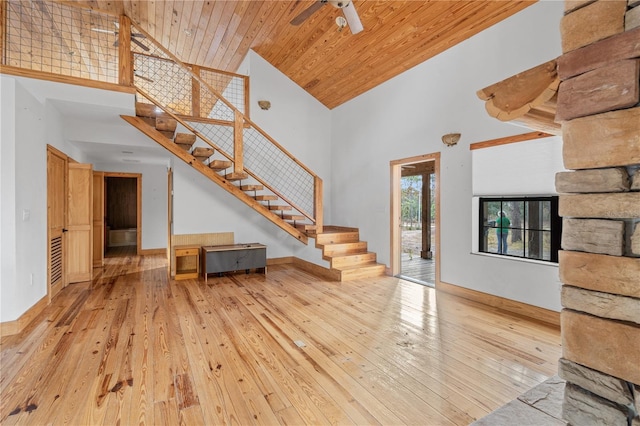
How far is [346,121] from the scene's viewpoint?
684cm

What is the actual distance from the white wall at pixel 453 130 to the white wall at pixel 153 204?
509 cm

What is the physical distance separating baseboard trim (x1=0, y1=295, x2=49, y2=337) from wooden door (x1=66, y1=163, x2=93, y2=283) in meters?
1.66

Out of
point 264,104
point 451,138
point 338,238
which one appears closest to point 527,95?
point 451,138

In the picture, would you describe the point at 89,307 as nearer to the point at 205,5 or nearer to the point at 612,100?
the point at 205,5

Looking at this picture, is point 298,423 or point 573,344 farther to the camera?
point 298,423

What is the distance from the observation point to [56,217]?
4629 millimetres

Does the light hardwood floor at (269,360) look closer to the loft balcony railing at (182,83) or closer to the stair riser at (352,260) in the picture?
the stair riser at (352,260)

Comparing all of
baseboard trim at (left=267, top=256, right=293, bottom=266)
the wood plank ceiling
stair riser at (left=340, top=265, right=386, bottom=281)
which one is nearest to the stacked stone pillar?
the wood plank ceiling

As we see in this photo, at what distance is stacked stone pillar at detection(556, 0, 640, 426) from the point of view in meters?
1.08

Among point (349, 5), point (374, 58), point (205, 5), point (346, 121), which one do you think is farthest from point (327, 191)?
point (349, 5)

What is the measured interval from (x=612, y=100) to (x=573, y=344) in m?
0.91

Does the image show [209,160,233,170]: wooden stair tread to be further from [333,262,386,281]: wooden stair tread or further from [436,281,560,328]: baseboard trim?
[436,281,560,328]: baseboard trim

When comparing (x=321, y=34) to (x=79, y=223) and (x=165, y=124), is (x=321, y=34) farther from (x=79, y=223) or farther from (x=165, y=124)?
(x=79, y=223)

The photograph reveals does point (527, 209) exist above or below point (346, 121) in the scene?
below
